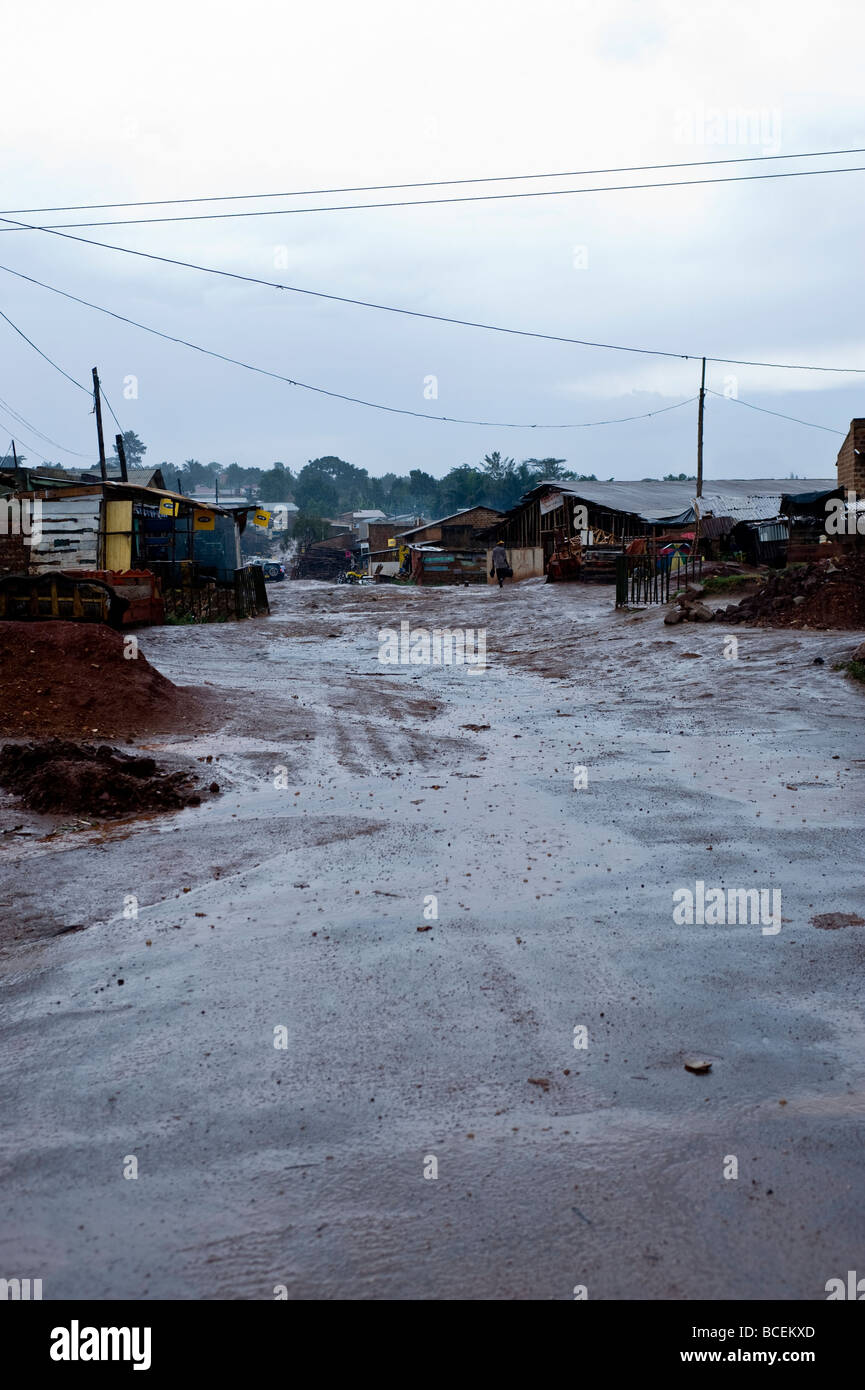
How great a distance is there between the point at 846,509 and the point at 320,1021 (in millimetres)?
23256

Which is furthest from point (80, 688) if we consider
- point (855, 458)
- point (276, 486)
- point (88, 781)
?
point (276, 486)

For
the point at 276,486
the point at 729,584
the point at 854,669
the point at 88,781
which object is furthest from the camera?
the point at 276,486

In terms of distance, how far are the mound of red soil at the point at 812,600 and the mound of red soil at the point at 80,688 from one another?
32.9ft

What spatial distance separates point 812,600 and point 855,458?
1139cm

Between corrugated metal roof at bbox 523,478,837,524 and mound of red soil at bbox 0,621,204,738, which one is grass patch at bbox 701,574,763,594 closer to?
mound of red soil at bbox 0,621,204,738

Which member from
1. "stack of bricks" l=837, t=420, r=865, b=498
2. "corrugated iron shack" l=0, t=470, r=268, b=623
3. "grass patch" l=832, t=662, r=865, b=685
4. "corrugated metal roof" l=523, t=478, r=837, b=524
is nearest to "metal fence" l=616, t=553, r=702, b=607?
"stack of bricks" l=837, t=420, r=865, b=498

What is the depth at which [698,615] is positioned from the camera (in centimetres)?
1881

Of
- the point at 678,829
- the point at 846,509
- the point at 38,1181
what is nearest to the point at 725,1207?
the point at 38,1181

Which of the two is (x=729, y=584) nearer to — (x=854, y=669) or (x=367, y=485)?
(x=854, y=669)

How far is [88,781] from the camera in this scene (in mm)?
7723

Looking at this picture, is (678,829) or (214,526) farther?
(214,526)

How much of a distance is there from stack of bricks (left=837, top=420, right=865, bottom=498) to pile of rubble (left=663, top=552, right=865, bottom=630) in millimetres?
8701

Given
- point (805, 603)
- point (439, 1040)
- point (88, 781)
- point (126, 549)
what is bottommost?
point (439, 1040)
